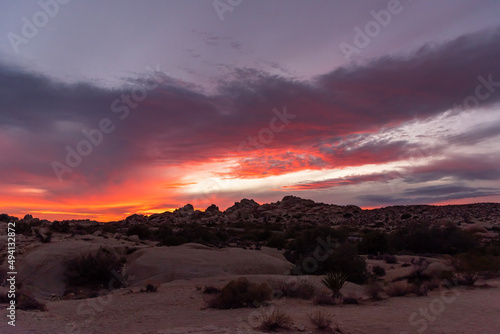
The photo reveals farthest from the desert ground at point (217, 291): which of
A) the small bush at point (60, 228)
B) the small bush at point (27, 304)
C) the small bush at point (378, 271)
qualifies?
the small bush at point (60, 228)

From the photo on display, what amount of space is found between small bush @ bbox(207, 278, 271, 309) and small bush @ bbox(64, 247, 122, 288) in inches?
354

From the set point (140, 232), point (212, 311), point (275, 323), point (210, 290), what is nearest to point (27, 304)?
point (212, 311)

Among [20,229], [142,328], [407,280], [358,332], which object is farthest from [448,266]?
[20,229]

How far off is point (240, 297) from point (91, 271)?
10.5 metres

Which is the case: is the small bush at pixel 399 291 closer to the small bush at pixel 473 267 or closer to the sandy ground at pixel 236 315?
the sandy ground at pixel 236 315

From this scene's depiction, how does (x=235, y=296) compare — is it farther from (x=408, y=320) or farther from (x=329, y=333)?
(x=408, y=320)

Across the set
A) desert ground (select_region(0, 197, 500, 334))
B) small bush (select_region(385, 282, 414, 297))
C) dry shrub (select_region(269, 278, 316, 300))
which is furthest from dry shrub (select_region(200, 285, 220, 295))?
small bush (select_region(385, 282, 414, 297))

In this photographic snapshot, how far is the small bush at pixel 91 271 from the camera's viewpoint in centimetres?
1950

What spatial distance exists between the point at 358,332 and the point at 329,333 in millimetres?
941

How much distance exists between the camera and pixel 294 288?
599 inches

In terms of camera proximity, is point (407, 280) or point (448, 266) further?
point (448, 266)

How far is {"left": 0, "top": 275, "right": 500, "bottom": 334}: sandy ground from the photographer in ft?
32.8

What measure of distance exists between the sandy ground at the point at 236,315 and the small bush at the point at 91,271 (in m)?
4.27

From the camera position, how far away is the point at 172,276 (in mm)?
19656
